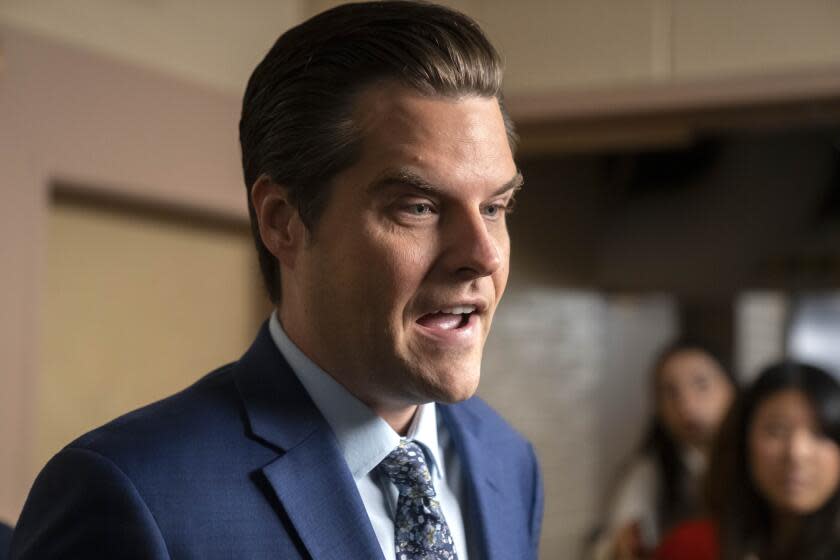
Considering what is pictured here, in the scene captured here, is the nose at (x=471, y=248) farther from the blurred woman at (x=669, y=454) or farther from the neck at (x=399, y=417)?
the blurred woman at (x=669, y=454)

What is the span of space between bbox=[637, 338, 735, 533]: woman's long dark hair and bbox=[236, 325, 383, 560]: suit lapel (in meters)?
1.89

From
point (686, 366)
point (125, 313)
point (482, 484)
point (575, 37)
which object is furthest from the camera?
point (686, 366)

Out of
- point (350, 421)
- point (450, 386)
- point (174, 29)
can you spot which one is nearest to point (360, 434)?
point (350, 421)

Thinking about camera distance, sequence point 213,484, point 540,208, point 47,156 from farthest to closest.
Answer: point 540,208
point 47,156
point 213,484

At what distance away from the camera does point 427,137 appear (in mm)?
988

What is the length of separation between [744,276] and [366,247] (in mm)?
1999

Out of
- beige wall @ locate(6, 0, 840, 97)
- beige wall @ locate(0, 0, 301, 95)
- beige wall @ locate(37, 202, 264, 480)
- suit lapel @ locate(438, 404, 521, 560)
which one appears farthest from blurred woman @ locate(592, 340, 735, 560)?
suit lapel @ locate(438, 404, 521, 560)

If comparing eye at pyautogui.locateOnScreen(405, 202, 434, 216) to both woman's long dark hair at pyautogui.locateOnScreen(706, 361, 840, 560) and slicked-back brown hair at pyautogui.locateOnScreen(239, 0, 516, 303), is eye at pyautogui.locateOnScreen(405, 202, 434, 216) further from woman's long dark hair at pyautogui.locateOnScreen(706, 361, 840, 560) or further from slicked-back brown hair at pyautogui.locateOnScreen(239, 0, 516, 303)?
woman's long dark hair at pyautogui.locateOnScreen(706, 361, 840, 560)

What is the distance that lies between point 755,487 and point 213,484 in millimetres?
1752

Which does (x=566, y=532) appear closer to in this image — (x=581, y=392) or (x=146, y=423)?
(x=581, y=392)

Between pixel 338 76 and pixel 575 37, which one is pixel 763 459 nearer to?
pixel 575 37

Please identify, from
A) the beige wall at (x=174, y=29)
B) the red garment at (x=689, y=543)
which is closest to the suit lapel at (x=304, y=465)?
the beige wall at (x=174, y=29)

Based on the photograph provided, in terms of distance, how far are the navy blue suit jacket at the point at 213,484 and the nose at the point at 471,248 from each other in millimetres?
211

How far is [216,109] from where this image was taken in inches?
95.1
